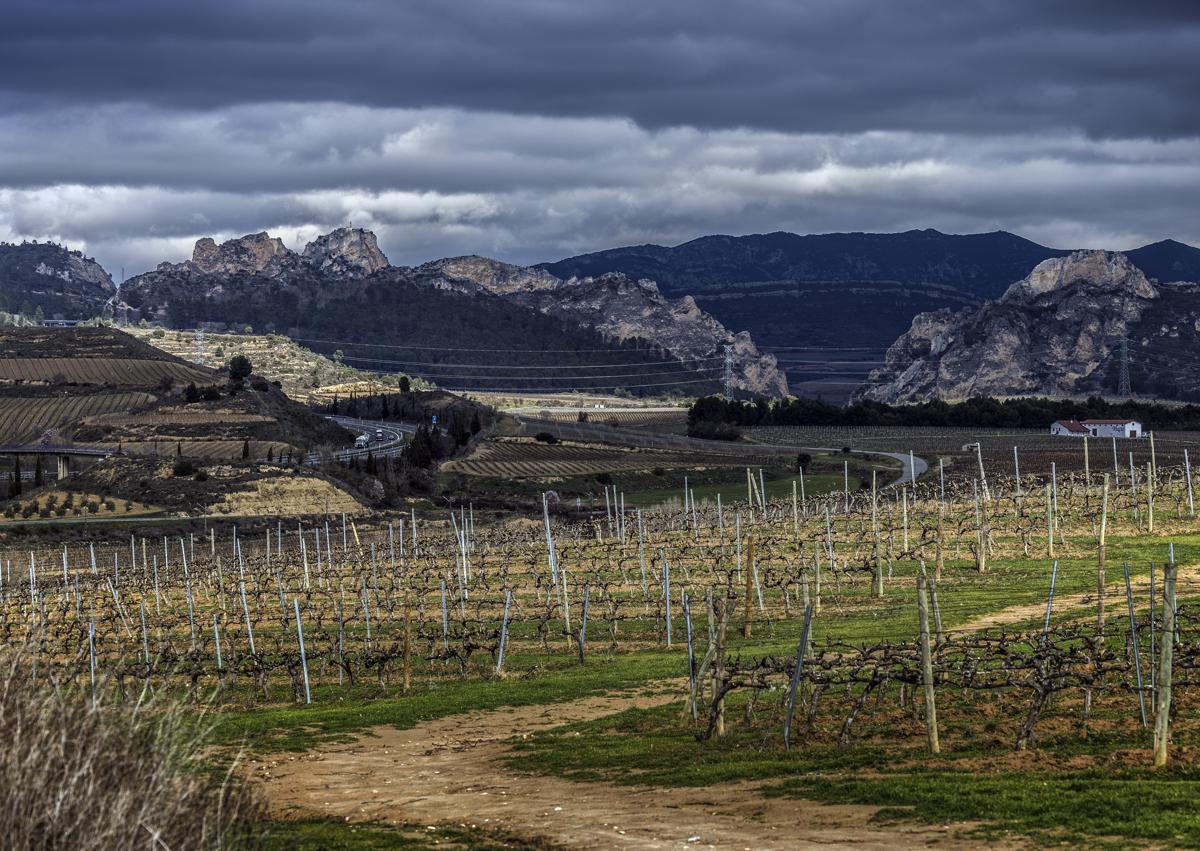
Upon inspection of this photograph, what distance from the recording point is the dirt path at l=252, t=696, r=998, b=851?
24.7 meters

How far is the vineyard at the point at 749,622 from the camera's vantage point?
3191 centimetres

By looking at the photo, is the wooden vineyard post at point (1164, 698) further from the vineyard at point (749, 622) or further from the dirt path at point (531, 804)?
the dirt path at point (531, 804)

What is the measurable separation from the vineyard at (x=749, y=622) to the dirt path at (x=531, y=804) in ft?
7.35

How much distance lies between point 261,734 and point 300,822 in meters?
11.7

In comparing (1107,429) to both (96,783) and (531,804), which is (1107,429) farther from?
(96,783)

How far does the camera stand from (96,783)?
1858 centimetres

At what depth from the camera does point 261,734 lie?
128 feet

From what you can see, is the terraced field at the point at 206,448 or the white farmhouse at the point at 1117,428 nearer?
the terraced field at the point at 206,448

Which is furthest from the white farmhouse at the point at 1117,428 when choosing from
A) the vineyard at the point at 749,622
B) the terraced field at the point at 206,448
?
the terraced field at the point at 206,448

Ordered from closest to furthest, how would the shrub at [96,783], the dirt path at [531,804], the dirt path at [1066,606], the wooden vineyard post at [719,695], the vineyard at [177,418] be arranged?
the shrub at [96,783], the dirt path at [531,804], the wooden vineyard post at [719,695], the dirt path at [1066,606], the vineyard at [177,418]

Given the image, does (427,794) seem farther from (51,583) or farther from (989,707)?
(51,583)

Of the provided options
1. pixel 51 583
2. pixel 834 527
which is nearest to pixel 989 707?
pixel 834 527

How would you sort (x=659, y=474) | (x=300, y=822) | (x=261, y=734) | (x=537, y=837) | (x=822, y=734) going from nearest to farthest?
(x=537, y=837), (x=300, y=822), (x=822, y=734), (x=261, y=734), (x=659, y=474)

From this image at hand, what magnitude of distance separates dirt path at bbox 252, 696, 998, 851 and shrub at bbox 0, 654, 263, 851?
6.66 metres
